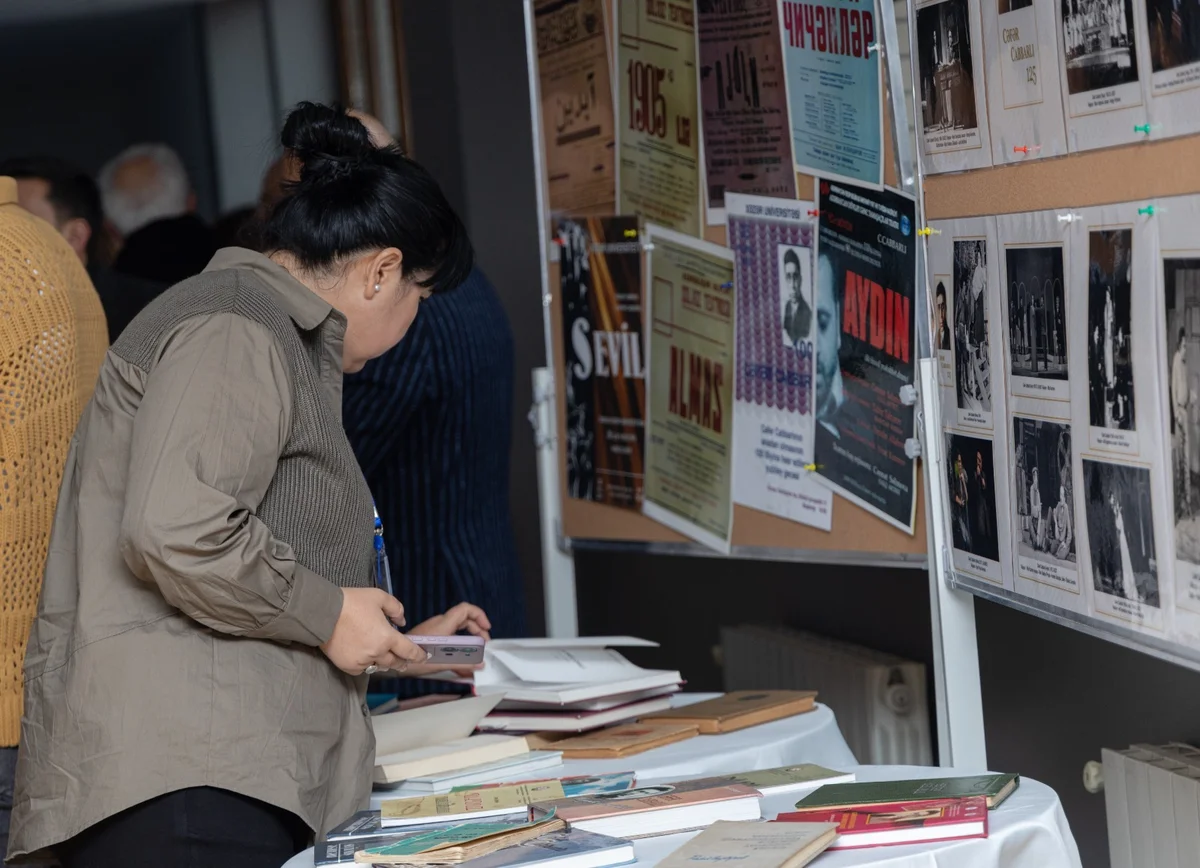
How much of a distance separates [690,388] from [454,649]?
0.93m

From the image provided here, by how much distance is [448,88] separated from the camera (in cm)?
430

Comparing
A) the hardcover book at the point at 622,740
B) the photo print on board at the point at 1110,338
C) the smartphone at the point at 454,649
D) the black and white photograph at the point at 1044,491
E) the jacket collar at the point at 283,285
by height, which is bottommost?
the hardcover book at the point at 622,740

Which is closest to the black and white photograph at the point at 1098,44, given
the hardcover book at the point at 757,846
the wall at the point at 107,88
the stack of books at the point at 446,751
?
the hardcover book at the point at 757,846

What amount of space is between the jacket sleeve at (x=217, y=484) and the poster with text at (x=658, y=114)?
1.16 meters

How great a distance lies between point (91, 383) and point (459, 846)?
1.08m

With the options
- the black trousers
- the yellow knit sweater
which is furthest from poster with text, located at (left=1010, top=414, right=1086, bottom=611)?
the yellow knit sweater

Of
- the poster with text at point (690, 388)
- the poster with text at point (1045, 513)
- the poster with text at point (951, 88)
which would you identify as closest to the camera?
the poster with text at point (1045, 513)

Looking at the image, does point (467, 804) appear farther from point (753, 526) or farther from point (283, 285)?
point (753, 526)

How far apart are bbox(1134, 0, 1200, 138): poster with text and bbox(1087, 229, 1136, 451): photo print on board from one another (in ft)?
0.42

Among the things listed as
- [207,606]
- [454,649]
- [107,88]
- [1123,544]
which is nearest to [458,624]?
[454,649]

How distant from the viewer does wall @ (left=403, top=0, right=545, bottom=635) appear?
4.25m

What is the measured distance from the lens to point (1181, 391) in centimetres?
142

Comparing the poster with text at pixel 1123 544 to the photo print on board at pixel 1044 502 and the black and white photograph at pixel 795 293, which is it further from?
the black and white photograph at pixel 795 293

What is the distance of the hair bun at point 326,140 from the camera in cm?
176
